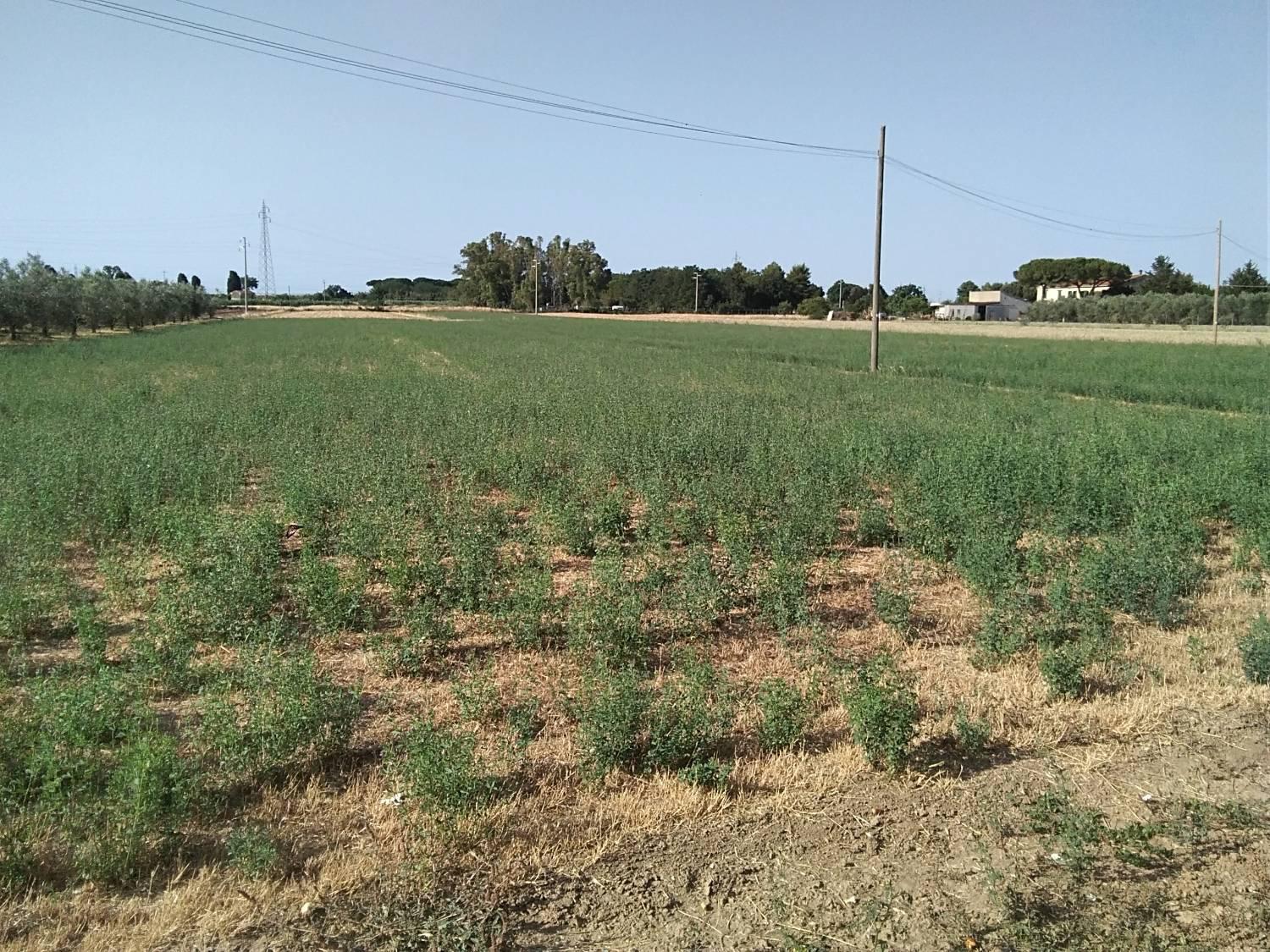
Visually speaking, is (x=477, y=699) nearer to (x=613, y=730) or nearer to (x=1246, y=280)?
(x=613, y=730)

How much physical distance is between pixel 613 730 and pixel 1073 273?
5876 inches

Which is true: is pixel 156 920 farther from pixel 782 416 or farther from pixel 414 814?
pixel 782 416

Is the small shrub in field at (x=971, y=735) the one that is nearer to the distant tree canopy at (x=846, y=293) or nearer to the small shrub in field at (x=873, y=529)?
the small shrub in field at (x=873, y=529)

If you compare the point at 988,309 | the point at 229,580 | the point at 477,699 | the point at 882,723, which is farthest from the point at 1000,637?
the point at 988,309

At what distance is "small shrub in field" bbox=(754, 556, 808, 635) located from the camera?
23.5 feet

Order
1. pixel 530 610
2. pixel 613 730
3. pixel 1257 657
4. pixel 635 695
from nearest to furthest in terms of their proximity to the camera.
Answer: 1. pixel 613 730
2. pixel 635 695
3. pixel 1257 657
4. pixel 530 610

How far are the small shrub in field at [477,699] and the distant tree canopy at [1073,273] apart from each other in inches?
5568

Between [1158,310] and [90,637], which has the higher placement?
[1158,310]

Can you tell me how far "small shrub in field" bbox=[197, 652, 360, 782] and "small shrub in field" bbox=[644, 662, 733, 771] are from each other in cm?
182

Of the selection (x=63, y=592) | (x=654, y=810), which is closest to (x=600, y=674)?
(x=654, y=810)

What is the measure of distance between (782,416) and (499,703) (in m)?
12.5

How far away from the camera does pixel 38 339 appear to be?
164 feet

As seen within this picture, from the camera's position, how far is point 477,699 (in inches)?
223

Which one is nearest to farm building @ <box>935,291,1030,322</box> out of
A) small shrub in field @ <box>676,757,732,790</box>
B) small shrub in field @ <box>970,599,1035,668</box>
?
small shrub in field @ <box>970,599,1035,668</box>
